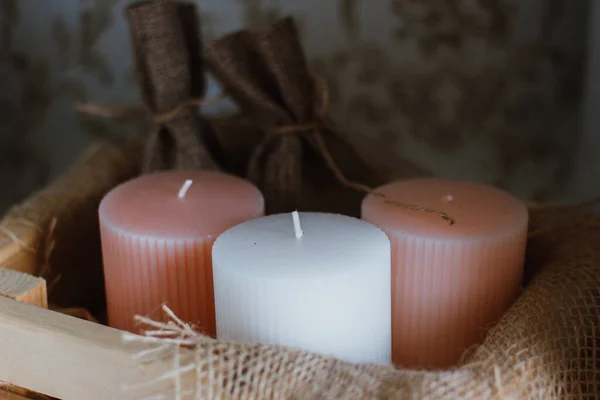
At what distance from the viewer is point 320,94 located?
21.5 inches

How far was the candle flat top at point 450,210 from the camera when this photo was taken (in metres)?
0.38

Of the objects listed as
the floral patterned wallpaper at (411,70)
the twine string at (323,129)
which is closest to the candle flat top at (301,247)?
the twine string at (323,129)

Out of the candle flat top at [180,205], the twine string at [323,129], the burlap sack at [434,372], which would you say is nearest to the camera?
the burlap sack at [434,372]

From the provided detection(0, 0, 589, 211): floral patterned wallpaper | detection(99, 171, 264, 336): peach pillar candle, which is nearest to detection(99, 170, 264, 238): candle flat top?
detection(99, 171, 264, 336): peach pillar candle

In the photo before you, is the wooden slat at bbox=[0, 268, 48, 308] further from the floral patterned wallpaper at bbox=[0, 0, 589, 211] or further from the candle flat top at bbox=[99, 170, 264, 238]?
the floral patterned wallpaper at bbox=[0, 0, 589, 211]

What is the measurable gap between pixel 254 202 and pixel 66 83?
368 millimetres

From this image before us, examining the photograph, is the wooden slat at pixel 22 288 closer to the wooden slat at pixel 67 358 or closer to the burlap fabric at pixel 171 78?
the wooden slat at pixel 67 358

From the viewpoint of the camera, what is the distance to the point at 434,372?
0.96ft

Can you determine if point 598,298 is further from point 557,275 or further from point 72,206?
point 72,206

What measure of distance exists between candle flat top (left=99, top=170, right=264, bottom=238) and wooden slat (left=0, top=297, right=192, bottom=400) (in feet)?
0.24

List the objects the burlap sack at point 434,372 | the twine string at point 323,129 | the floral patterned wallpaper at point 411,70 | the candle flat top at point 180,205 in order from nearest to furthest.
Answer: the burlap sack at point 434,372 < the candle flat top at point 180,205 < the twine string at point 323,129 < the floral patterned wallpaper at point 411,70

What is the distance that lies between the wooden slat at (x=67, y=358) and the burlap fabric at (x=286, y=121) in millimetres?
195

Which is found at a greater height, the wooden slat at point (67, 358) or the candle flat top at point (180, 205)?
the candle flat top at point (180, 205)

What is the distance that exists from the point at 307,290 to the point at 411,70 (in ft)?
1.17
